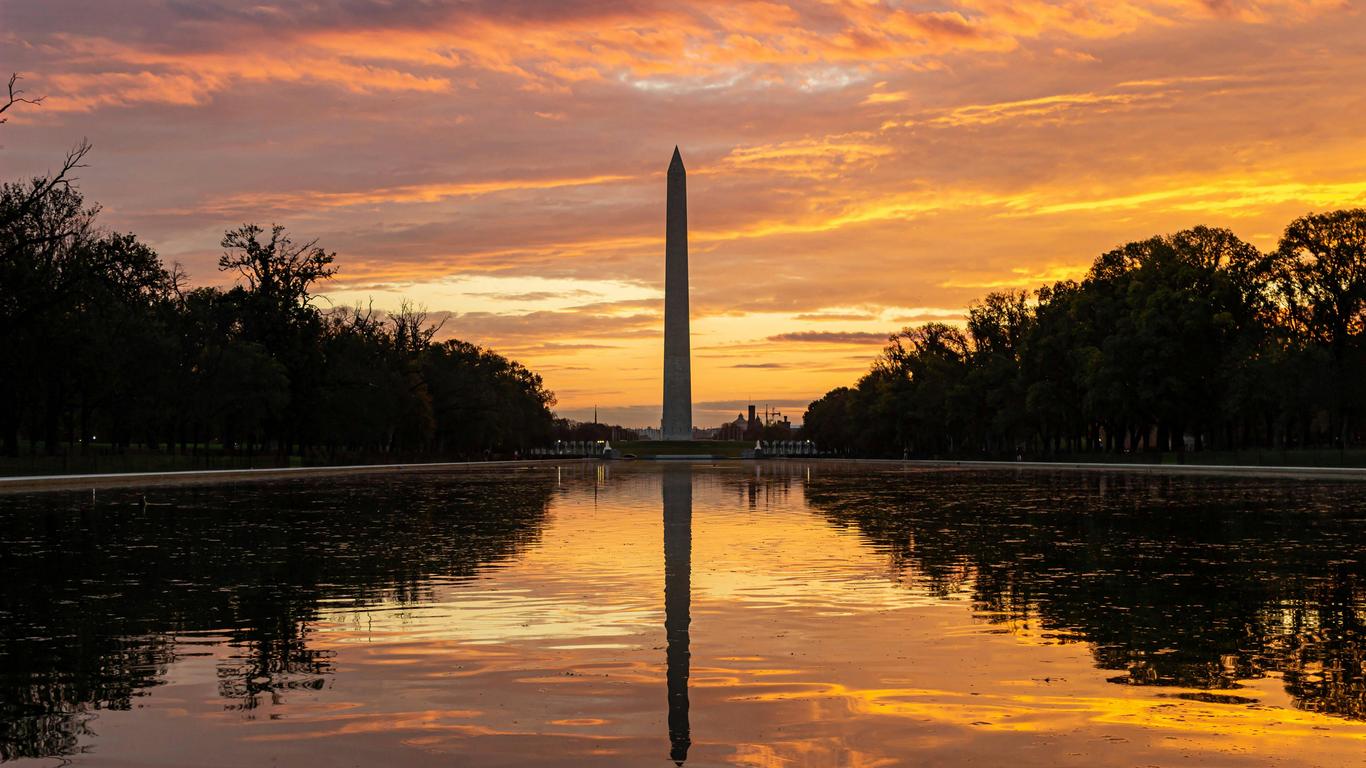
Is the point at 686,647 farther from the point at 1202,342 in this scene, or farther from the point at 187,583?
the point at 1202,342

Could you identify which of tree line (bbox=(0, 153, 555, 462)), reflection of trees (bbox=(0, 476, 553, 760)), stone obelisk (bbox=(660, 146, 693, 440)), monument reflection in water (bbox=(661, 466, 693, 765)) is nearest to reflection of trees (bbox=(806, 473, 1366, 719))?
monument reflection in water (bbox=(661, 466, 693, 765))

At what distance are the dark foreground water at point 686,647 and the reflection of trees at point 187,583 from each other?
68 mm

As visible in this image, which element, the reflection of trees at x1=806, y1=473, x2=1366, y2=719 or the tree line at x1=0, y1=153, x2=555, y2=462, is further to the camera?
the tree line at x1=0, y1=153, x2=555, y2=462

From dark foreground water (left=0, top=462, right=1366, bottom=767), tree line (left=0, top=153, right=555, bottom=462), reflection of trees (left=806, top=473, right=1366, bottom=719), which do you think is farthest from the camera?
tree line (left=0, top=153, right=555, bottom=462)

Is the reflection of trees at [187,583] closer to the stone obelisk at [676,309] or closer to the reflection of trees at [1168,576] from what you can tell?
the reflection of trees at [1168,576]

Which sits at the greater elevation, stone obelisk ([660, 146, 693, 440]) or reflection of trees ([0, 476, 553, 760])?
stone obelisk ([660, 146, 693, 440])

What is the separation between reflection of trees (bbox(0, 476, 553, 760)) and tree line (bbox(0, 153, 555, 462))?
92.0ft

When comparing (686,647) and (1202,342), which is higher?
(1202,342)

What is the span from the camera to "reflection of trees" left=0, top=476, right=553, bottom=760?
1065 centimetres

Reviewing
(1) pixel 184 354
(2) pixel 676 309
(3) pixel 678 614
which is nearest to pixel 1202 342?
(2) pixel 676 309

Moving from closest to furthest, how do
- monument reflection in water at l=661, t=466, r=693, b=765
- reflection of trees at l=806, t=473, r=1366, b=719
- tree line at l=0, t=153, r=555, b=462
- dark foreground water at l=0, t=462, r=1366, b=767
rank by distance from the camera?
dark foreground water at l=0, t=462, r=1366, b=767 < monument reflection in water at l=661, t=466, r=693, b=765 < reflection of trees at l=806, t=473, r=1366, b=719 < tree line at l=0, t=153, r=555, b=462

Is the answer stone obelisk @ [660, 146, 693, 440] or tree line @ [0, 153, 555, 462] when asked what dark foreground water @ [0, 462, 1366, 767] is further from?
stone obelisk @ [660, 146, 693, 440]

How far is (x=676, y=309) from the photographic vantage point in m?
108

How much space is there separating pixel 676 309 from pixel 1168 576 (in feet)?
297
